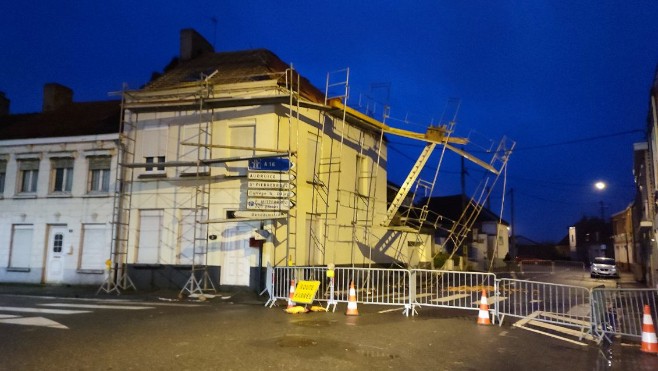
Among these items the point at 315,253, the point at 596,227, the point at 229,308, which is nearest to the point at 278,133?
the point at 315,253

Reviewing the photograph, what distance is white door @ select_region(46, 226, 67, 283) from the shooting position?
62.7ft

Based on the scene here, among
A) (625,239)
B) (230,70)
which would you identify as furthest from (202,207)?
(625,239)

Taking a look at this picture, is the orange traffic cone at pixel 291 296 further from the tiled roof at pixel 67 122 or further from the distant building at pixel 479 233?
the distant building at pixel 479 233

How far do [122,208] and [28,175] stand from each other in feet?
19.0

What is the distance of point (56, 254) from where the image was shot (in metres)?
19.3

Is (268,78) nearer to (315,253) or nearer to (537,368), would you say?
(315,253)

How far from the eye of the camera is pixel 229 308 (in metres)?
13.0

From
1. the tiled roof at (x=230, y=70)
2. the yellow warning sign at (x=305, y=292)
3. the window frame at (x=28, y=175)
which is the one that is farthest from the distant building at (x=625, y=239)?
the window frame at (x=28, y=175)

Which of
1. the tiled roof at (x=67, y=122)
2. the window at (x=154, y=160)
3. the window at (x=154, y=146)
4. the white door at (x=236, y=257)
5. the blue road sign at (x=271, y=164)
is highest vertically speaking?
the tiled roof at (x=67, y=122)

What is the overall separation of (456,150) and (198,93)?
35.4 feet

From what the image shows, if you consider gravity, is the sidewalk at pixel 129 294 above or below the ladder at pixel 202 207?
below

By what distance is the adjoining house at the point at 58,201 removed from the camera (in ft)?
61.9

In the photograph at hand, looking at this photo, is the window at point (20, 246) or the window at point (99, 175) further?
the window at point (20, 246)

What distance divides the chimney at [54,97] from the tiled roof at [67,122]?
0.66 metres
